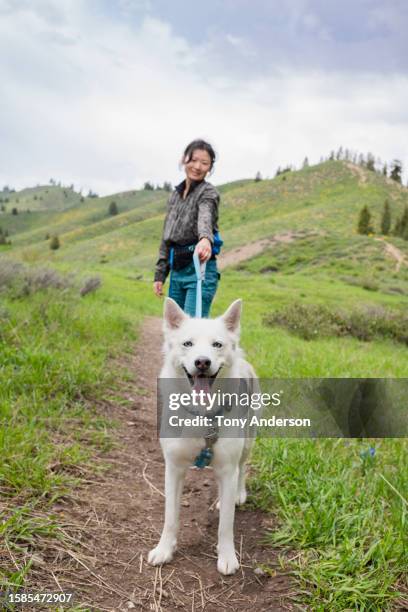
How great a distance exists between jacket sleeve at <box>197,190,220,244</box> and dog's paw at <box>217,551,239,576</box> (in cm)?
264

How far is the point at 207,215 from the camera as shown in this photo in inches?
168

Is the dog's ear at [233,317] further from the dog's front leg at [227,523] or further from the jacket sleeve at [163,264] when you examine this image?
the jacket sleeve at [163,264]

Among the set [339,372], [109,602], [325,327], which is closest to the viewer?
[109,602]

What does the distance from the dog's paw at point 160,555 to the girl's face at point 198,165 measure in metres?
3.41

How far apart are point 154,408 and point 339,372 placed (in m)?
2.91

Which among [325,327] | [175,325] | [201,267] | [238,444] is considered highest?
[201,267]

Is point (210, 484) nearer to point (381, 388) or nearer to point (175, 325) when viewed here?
point (175, 325)

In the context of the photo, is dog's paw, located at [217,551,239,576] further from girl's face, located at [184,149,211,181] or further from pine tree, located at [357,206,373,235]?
pine tree, located at [357,206,373,235]

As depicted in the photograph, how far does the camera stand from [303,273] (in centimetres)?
3412

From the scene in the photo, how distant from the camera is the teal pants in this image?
14.5 feet

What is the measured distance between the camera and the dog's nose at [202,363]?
266cm

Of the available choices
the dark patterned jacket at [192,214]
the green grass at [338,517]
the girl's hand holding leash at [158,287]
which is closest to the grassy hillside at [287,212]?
the girl's hand holding leash at [158,287]

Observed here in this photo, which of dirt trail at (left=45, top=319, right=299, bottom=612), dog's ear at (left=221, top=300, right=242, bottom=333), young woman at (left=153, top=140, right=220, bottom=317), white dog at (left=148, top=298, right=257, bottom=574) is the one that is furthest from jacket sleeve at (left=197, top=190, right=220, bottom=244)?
dirt trail at (left=45, top=319, right=299, bottom=612)

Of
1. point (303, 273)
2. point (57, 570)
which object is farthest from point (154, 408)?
point (303, 273)
